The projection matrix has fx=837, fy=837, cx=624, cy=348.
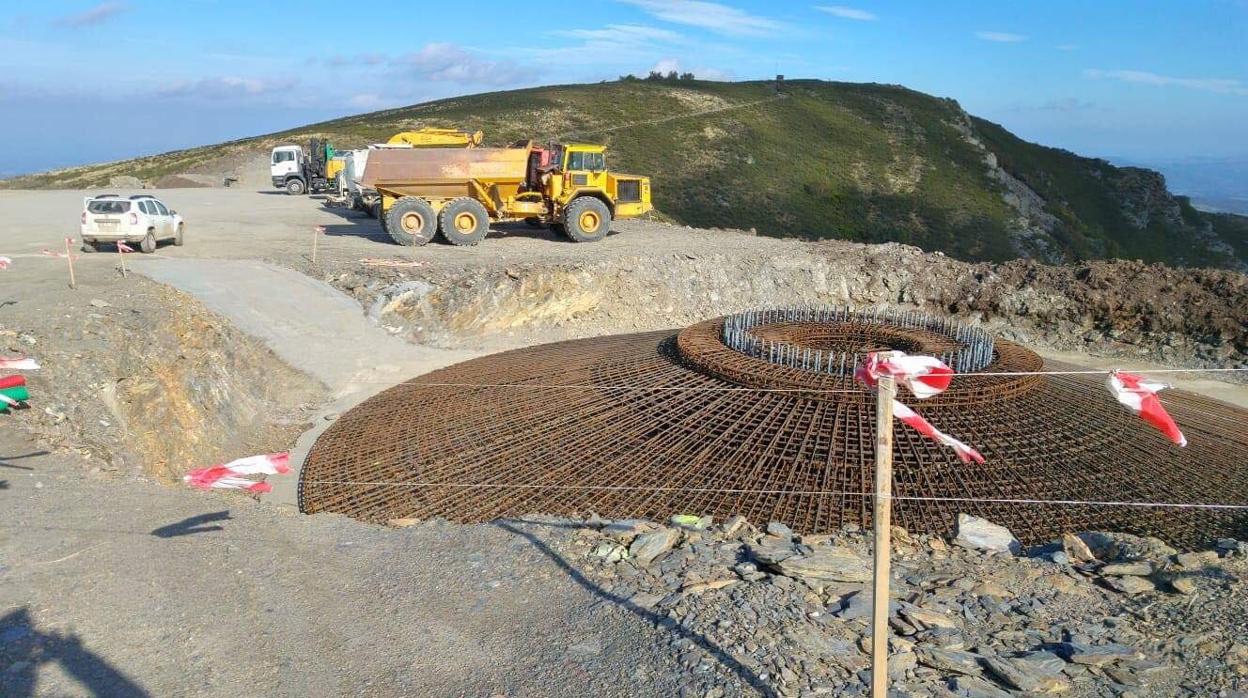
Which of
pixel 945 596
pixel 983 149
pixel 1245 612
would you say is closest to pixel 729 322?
pixel 945 596

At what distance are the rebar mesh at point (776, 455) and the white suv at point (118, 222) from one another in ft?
35.7

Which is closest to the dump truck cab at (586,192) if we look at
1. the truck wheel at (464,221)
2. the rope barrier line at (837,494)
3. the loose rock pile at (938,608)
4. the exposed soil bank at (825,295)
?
the truck wheel at (464,221)

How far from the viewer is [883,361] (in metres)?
4.58

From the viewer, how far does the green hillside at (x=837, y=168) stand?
41.2 metres

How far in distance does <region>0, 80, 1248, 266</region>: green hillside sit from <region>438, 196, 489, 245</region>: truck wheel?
18261 millimetres

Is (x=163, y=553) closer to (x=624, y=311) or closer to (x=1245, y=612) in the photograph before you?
(x=1245, y=612)

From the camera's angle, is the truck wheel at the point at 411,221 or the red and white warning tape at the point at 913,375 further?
the truck wheel at the point at 411,221

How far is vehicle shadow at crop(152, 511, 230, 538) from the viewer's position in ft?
20.6

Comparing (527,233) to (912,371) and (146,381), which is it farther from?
(912,371)

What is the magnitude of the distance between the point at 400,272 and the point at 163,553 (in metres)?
11.3

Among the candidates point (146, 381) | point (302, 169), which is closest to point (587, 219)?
point (146, 381)

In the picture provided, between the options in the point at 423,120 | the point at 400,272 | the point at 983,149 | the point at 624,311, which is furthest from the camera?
the point at 983,149

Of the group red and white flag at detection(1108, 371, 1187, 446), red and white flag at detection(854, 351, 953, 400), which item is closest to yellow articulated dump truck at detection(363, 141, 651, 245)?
red and white flag at detection(1108, 371, 1187, 446)

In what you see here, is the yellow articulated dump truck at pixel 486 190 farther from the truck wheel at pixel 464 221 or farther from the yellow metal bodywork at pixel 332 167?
the yellow metal bodywork at pixel 332 167
